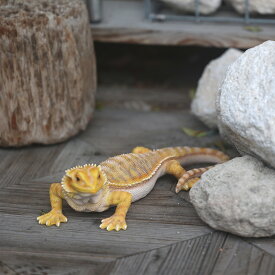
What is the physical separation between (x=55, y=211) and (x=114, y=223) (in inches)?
15.9

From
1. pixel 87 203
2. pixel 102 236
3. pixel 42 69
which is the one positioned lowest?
pixel 102 236

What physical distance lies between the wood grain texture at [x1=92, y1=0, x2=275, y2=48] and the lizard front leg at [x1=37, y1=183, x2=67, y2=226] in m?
2.09

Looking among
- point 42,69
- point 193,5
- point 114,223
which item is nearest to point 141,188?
point 114,223

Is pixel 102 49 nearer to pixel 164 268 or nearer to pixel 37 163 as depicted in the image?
pixel 37 163

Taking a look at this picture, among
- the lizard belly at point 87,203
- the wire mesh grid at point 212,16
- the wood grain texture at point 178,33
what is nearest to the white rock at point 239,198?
the lizard belly at point 87,203

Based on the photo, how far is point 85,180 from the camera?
325cm

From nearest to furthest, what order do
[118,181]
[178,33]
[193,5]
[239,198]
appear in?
[239,198] → [118,181] → [178,33] → [193,5]

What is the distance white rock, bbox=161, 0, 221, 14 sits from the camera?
5.29m

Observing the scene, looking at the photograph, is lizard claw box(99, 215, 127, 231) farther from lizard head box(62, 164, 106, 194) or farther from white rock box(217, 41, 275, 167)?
white rock box(217, 41, 275, 167)

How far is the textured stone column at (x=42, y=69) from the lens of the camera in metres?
4.15

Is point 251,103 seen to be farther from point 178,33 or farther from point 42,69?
point 178,33

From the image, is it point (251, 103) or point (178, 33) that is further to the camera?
point (178, 33)

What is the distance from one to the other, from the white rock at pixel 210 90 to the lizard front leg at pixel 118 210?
1444mm

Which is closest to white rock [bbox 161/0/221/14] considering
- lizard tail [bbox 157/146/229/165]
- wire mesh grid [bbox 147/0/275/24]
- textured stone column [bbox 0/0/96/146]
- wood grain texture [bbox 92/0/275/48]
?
wire mesh grid [bbox 147/0/275/24]
